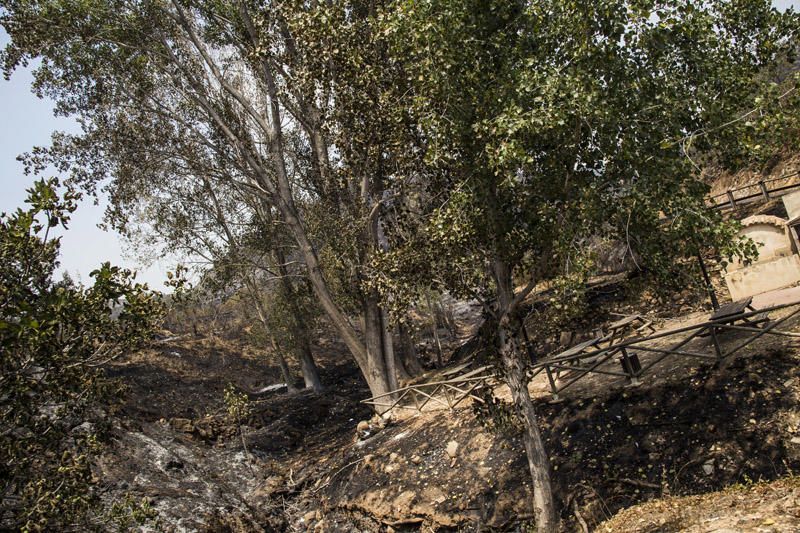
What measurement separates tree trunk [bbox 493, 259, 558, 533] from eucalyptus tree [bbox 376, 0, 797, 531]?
0.02m

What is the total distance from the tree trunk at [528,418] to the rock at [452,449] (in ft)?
12.8

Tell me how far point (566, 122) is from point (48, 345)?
21.0 feet

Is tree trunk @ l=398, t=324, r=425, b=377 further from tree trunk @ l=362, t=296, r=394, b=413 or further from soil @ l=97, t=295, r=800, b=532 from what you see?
tree trunk @ l=362, t=296, r=394, b=413

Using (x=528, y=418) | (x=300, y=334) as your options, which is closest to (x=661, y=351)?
(x=528, y=418)

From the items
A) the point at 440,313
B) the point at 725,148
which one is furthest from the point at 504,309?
the point at 440,313

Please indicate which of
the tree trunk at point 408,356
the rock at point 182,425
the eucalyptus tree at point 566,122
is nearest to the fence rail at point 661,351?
the eucalyptus tree at point 566,122

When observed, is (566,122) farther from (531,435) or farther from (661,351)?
(661,351)

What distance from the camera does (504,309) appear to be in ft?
30.3

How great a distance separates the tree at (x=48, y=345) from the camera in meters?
6.10

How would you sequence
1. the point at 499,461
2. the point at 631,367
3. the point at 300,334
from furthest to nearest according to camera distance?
the point at 300,334 → the point at 499,461 → the point at 631,367

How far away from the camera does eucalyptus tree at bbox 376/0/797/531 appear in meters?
7.02

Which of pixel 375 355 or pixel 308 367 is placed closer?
pixel 375 355

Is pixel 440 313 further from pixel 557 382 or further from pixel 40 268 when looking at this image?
pixel 40 268

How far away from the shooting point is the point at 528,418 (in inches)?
360
